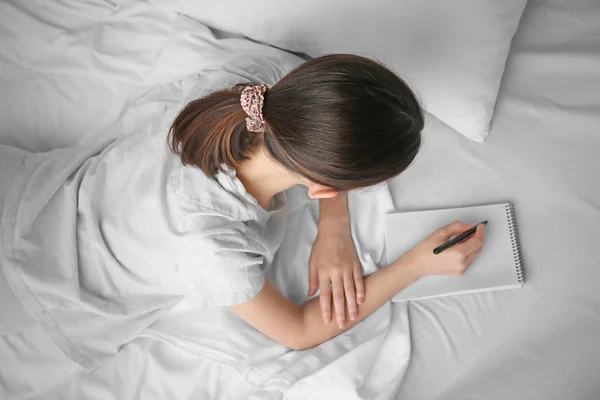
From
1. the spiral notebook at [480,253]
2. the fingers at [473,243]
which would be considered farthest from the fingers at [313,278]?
the fingers at [473,243]

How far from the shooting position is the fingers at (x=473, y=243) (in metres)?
0.87

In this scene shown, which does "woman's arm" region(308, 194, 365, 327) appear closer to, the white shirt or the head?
the white shirt

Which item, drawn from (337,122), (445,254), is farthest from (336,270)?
(337,122)

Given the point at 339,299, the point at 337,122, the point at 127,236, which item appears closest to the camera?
the point at 337,122

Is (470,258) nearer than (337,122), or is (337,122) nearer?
(337,122)

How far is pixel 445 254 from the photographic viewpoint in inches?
34.4

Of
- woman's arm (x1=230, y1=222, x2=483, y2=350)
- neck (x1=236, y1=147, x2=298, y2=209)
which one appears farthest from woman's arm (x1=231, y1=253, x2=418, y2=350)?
neck (x1=236, y1=147, x2=298, y2=209)

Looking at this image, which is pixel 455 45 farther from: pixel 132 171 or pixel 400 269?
pixel 132 171

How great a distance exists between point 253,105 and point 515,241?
0.58 meters

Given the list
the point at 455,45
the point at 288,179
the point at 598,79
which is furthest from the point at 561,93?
the point at 288,179

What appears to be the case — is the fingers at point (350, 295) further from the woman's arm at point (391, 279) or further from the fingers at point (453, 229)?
the fingers at point (453, 229)

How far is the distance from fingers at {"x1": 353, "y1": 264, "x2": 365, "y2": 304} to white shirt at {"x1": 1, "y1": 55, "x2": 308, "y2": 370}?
149 millimetres

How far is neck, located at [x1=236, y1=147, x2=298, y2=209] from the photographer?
0.68 m

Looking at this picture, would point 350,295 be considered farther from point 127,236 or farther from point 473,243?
point 127,236
